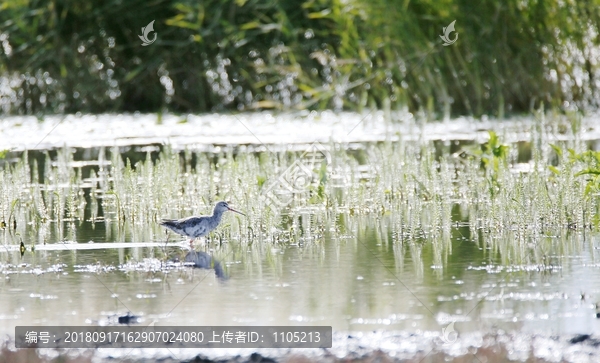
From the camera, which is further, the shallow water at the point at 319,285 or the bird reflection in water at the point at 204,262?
the bird reflection in water at the point at 204,262

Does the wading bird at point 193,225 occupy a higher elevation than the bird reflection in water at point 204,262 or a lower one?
higher

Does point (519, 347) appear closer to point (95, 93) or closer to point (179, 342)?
point (179, 342)

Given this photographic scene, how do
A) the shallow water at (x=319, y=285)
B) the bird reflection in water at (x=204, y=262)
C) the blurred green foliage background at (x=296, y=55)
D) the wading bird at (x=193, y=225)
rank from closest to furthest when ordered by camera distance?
the shallow water at (x=319, y=285)
the bird reflection in water at (x=204, y=262)
the wading bird at (x=193, y=225)
the blurred green foliage background at (x=296, y=55)

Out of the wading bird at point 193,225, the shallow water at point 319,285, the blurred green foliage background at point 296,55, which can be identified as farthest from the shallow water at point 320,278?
the blurred green foliage background at point 296,55

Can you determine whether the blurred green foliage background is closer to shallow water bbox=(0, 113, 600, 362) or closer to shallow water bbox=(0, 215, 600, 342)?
shallow water bbox=(0, 113, 600, 362)

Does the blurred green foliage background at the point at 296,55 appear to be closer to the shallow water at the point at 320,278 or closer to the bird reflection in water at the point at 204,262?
the shallow water at the point at 320,278

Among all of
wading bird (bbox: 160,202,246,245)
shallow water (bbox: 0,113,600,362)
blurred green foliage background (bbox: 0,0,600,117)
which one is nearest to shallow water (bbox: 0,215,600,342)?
shallow water (bbox: 0,113,600,362)

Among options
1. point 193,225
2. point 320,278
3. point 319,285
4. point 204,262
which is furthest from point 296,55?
point 319,285

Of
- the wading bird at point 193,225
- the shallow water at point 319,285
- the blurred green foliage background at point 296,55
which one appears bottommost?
the shallow water at point 319,285

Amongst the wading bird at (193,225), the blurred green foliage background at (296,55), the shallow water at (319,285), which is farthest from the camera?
the blurred green foliage background at (296,55)

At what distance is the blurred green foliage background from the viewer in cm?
1675

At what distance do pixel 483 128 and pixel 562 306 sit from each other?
9.71m

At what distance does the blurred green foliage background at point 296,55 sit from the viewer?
16.8 meters

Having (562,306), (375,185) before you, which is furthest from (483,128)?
(562,306)
